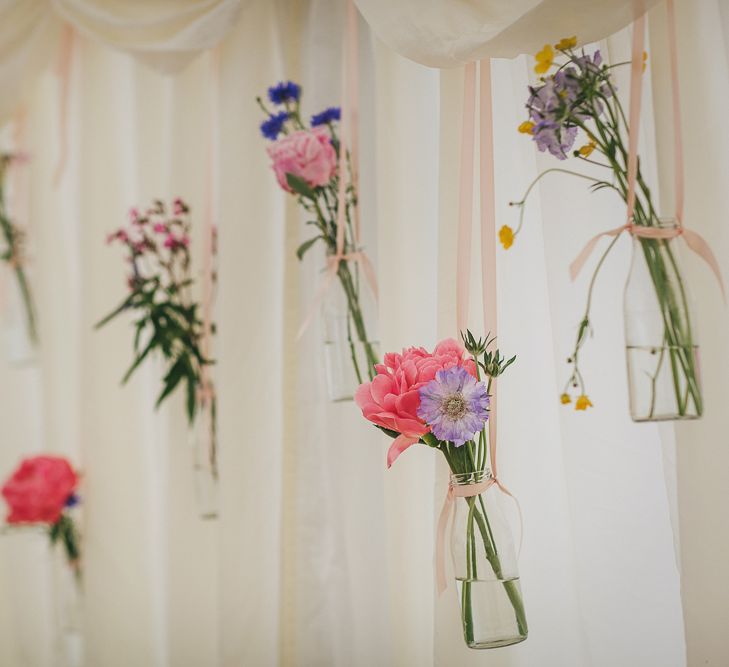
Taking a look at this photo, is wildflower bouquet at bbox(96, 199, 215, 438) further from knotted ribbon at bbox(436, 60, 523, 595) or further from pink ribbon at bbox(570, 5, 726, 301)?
pink ribbon at bbox(570, 5, 726, 301)

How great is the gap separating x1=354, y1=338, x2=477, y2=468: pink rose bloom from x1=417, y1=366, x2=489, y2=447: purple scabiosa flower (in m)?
0.02

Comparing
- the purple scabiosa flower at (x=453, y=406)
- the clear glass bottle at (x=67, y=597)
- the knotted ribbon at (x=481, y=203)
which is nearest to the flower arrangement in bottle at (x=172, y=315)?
the clear glass bottle at (x=67, y=597)

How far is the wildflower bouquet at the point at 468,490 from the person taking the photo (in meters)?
0.80

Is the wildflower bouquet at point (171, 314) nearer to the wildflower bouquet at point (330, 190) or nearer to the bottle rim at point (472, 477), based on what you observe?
the wildflower bouquet at point (330, 190)

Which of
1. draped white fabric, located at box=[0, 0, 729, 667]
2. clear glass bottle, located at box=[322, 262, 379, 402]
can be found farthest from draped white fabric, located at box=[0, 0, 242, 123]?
clear glass bottle, located at box=[322, 262, 379, 402]

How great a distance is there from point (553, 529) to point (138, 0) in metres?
1.06

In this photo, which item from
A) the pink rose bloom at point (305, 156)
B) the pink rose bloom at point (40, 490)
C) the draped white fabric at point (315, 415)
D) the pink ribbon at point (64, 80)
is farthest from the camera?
the pink ribbon at point (64, 80)

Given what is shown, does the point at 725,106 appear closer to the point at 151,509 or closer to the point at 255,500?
the point at 255,500

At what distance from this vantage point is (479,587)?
83cm

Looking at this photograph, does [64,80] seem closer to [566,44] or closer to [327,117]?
[327,117]

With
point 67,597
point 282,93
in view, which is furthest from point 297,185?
point 67,597

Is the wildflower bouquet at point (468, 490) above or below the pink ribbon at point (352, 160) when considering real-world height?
below

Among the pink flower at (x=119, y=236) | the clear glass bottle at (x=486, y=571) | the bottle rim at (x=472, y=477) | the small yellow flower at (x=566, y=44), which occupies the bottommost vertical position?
the clear glass bottle at (x=486, y=571)

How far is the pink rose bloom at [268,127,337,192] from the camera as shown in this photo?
1.07 m
